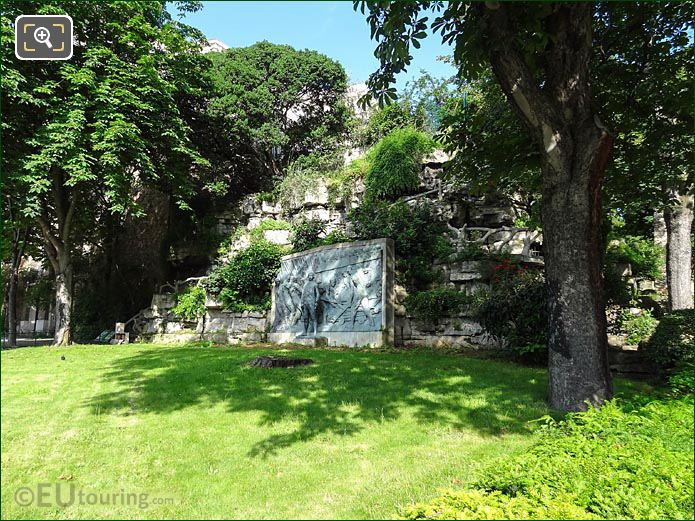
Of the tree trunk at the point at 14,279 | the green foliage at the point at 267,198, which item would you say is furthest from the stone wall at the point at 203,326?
the green foliage at the point at 267,198

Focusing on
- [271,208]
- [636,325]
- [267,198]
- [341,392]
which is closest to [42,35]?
[341,392]

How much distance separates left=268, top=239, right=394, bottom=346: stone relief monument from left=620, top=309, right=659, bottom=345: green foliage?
544cm

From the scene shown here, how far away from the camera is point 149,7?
43.4 ft

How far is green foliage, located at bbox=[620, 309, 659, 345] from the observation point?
902 centimetres

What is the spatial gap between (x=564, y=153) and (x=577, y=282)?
162 cm

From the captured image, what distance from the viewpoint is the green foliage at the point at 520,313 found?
27.5 feet

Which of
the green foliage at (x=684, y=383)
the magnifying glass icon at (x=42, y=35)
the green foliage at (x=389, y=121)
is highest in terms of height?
the green foliage at (x=389, y=121)

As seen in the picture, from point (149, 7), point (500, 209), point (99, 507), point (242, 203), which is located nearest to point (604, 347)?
point (99, 507)

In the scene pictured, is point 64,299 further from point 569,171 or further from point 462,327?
point 569,171

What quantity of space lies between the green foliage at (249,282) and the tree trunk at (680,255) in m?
12.0

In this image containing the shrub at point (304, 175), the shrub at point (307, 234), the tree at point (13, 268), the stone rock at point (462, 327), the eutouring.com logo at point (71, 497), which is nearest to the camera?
the eutouring.com logo at point (71, 497)

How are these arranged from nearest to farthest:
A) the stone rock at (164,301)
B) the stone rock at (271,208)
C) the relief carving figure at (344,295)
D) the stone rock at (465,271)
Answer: the stone rock at (465,271)
the relief carving figure at (344,295)
the stone rock at (164,301)
the stone rock at (271,208)

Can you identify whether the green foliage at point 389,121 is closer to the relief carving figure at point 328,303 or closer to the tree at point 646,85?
the relief carving figure at point 328,303

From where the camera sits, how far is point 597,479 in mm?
2967
